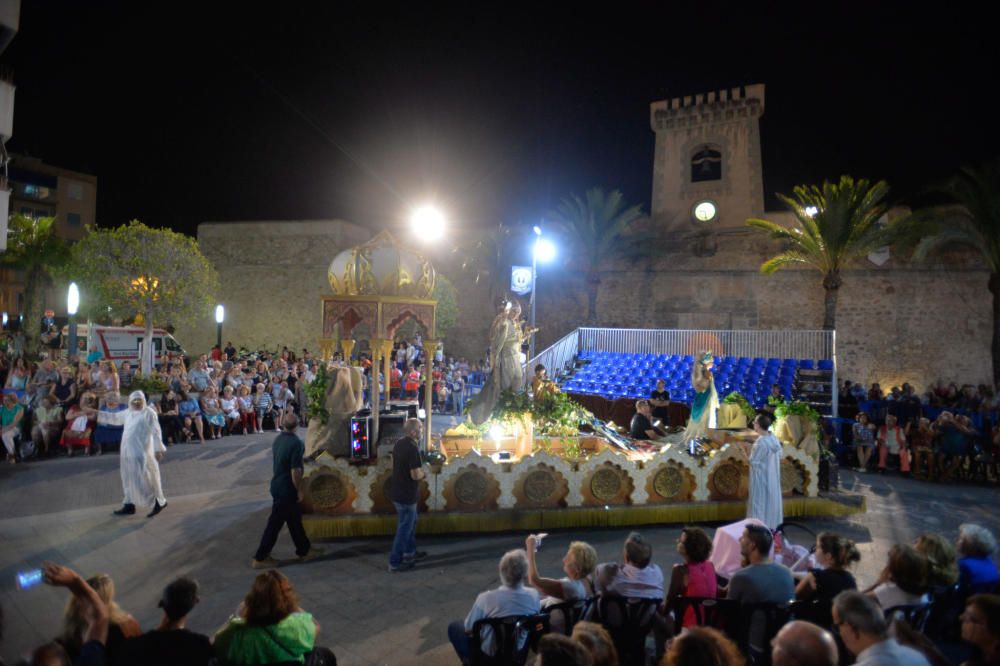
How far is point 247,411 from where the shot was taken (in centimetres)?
1542

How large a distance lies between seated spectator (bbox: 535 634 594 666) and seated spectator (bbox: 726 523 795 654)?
5.60ft

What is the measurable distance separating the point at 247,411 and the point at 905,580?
1485 centimetres

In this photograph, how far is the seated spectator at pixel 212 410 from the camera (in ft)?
46.8

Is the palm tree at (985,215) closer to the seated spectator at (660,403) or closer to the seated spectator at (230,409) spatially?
the seated spectator at (660,403)

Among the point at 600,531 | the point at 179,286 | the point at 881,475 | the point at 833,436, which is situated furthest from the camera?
the point at 179,286

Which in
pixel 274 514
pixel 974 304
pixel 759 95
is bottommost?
pixel 274 514

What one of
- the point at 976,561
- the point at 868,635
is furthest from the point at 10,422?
the point at 976,561

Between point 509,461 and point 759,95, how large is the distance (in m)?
26.1

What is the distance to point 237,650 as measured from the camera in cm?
315

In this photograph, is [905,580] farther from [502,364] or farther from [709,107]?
[709,107]

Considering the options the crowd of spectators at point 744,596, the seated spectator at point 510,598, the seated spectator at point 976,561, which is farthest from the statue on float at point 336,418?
the seated spectator at point 976,561

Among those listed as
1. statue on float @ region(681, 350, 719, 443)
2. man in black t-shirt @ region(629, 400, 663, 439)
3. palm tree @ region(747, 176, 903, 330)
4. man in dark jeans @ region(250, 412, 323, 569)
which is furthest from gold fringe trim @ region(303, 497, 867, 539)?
palm tree @ region(747, 176, 903, 330)

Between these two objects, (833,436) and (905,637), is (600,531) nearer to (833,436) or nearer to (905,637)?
(905,637)

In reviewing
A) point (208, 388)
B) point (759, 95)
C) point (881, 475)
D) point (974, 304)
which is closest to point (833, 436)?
point (881, 475)
